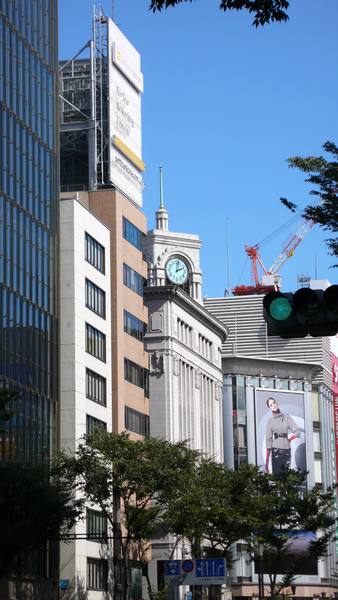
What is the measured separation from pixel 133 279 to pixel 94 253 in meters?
10.8

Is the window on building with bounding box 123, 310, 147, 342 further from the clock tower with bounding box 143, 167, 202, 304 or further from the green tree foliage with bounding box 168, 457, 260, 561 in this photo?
the clock tower with bounding box 143, 167, 202, 304

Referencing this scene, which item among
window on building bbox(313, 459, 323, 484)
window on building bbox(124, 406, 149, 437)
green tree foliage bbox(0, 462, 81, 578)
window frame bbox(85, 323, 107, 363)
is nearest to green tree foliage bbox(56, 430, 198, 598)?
green tree foliage bbox(0, 462, 81, 578)

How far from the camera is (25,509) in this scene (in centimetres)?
5753

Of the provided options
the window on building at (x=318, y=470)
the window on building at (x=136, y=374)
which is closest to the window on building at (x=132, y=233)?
the window on building at (x=136, y=374)

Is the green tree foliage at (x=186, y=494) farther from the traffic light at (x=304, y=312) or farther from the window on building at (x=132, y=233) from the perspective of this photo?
the traffic light at (x=304, y=312)

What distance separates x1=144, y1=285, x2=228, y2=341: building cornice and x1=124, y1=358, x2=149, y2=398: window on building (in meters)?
13.6

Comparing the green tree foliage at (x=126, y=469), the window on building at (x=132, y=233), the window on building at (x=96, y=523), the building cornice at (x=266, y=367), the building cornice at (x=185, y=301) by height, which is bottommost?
the window on building at (x=96, y=523)

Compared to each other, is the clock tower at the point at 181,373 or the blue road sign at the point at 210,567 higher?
the clock tower at the point at 181,373

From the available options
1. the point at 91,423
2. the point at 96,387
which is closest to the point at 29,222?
the point at 96,387

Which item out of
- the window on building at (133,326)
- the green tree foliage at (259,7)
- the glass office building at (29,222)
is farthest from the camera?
the window on building at (133,326)

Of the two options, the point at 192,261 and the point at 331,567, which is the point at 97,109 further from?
the point at 331,567

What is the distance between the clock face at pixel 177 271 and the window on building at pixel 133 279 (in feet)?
158

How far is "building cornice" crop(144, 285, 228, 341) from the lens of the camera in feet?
396

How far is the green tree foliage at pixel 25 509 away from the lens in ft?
185
